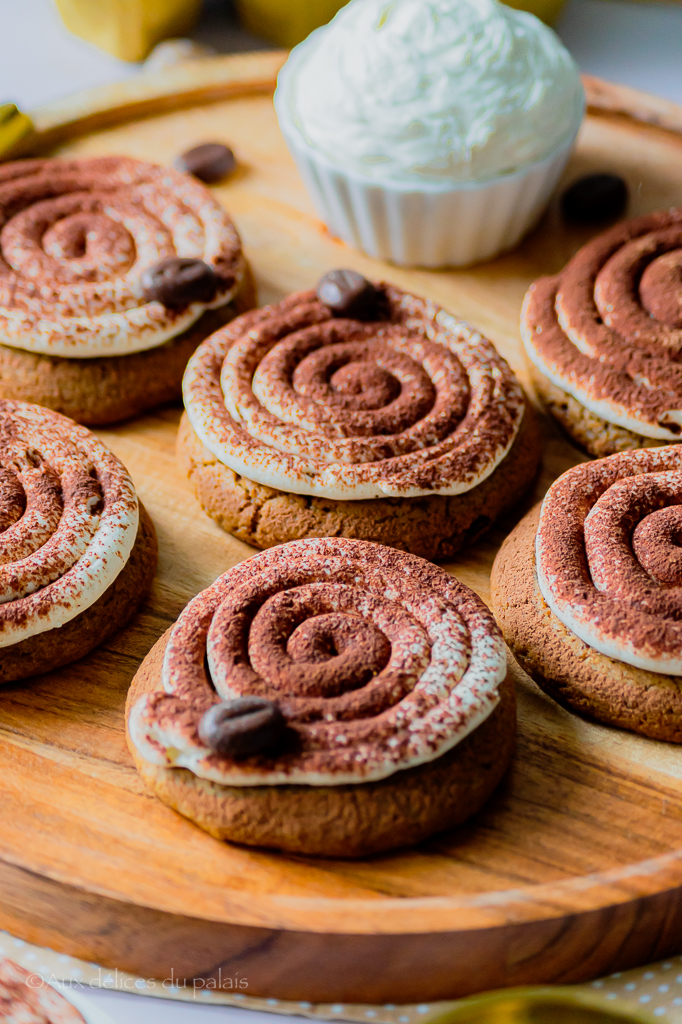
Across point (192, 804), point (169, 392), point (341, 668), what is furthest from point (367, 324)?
point (192, 804)

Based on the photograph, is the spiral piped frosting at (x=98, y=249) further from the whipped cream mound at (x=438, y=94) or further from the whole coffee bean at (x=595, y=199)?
the whole coffee bean at (x=595, y=199)

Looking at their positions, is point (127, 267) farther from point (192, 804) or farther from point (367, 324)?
point (192, 804)

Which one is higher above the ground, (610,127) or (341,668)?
(610,127)

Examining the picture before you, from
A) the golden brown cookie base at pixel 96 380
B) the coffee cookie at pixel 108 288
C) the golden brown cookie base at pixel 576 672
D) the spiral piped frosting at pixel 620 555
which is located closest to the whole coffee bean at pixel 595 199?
the coffee cookie at pixel 108 288

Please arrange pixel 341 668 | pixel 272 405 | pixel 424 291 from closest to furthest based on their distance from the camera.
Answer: pixel 341 668
pixel 272 405
pixel 424 291

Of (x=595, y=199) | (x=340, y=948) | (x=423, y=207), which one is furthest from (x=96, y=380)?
(x=595, y=199)
